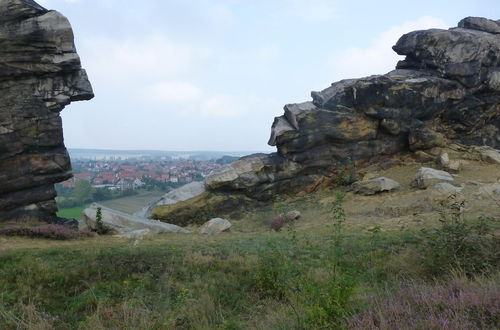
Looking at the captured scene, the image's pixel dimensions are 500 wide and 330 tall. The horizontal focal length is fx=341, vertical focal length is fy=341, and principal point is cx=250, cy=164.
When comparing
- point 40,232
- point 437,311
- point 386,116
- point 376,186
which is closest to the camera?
point 437,311

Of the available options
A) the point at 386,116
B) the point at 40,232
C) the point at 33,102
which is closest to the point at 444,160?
the point at 386,116

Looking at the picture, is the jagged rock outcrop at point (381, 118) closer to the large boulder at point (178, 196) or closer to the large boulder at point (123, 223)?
the large boulder at point (178, 196)

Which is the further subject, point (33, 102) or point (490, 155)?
point (490, 155)

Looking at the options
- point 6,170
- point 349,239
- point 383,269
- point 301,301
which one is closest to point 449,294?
point 301,301

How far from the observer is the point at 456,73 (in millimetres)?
27656

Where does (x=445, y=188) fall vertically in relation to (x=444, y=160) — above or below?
below

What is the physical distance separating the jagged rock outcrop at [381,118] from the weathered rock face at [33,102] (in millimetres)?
10256

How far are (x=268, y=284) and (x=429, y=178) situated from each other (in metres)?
17.6

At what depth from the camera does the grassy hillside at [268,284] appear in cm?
404

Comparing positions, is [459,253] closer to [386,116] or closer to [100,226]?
[100,226]

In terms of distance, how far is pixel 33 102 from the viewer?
765 inches

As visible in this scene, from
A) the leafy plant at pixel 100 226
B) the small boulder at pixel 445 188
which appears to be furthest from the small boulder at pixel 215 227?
the small boulder at pixel 445 188

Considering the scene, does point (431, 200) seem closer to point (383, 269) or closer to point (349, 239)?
point (349, 239)

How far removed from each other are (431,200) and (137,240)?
51.3 ft
